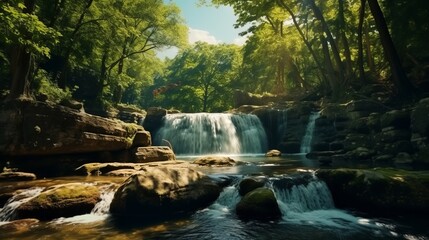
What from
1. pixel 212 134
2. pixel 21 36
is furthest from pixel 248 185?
pixel 212 134

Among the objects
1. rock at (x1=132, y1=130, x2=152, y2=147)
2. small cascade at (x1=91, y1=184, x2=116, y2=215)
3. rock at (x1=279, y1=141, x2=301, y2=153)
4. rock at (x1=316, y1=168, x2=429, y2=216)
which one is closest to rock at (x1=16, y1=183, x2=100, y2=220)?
small cascade at (x1=91, y1=184, x2=116, y2=215)

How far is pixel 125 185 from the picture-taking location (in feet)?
A: 30.6

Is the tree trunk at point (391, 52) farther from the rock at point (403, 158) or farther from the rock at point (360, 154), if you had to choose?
the rock at point (403, 158)

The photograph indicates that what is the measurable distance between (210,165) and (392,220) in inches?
430

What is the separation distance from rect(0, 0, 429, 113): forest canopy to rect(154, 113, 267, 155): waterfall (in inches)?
263

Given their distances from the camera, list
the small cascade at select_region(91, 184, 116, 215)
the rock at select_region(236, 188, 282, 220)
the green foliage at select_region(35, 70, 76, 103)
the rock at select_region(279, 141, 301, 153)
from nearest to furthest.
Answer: the rock at select_region(236, 188, 282, 220) → the small cascade at select_region(91, 184, 116, 215) → the green foliage at select_region(35, 70, 76, 103) → the rock at select_region(279, 141, 301, 153)

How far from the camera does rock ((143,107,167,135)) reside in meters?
33.5

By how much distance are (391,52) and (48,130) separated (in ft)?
64.1

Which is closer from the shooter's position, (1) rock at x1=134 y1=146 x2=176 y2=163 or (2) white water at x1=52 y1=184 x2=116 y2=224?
(2) white water at x1=52 y1=184 x2=116 y2=224

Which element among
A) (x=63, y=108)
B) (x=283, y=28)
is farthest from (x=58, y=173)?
(x=283, y=28)

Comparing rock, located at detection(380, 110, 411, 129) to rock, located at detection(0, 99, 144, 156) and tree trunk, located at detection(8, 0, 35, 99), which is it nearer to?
rock, located at detection(0, 99, 144, 156)

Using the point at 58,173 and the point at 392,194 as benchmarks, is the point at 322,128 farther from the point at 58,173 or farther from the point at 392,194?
the point at 58,173

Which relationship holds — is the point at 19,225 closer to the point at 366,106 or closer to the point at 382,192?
→ the point at 382,192

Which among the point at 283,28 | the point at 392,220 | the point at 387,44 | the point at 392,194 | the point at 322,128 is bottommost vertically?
the point at 392,220
